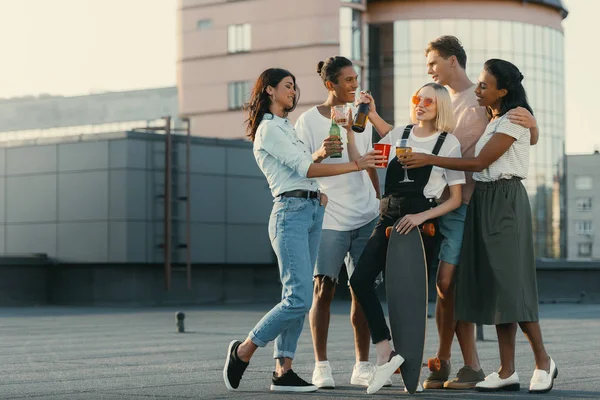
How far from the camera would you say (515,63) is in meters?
69.4

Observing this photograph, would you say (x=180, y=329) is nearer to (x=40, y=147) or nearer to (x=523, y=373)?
(x=523, y=373)

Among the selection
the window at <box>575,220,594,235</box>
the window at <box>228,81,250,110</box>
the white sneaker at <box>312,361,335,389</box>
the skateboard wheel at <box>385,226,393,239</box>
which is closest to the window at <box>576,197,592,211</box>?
the window at <box>575,220,594,235</box>

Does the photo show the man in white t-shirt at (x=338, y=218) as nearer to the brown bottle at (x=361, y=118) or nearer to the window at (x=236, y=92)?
the brown bottle at (x=361, y=118)

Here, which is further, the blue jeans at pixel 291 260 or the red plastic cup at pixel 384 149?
the blue jeans at pixel 291 260

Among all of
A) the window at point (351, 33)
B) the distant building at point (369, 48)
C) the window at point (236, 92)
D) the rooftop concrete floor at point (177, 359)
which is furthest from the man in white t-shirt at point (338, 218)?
the window at point (236, 92)

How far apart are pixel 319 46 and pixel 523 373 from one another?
50.6 metres

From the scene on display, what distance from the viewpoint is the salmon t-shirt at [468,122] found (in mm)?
8930

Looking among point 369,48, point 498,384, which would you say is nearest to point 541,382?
point 498,384

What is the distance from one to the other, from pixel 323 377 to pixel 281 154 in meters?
1.53

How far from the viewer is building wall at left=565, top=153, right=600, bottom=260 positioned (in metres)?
120

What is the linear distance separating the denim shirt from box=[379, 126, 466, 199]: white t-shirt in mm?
567

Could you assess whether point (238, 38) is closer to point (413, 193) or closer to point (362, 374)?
point (362, 374)

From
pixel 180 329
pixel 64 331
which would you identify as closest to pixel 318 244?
pixel 180 329

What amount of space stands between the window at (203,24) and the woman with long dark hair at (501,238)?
2228 inches
